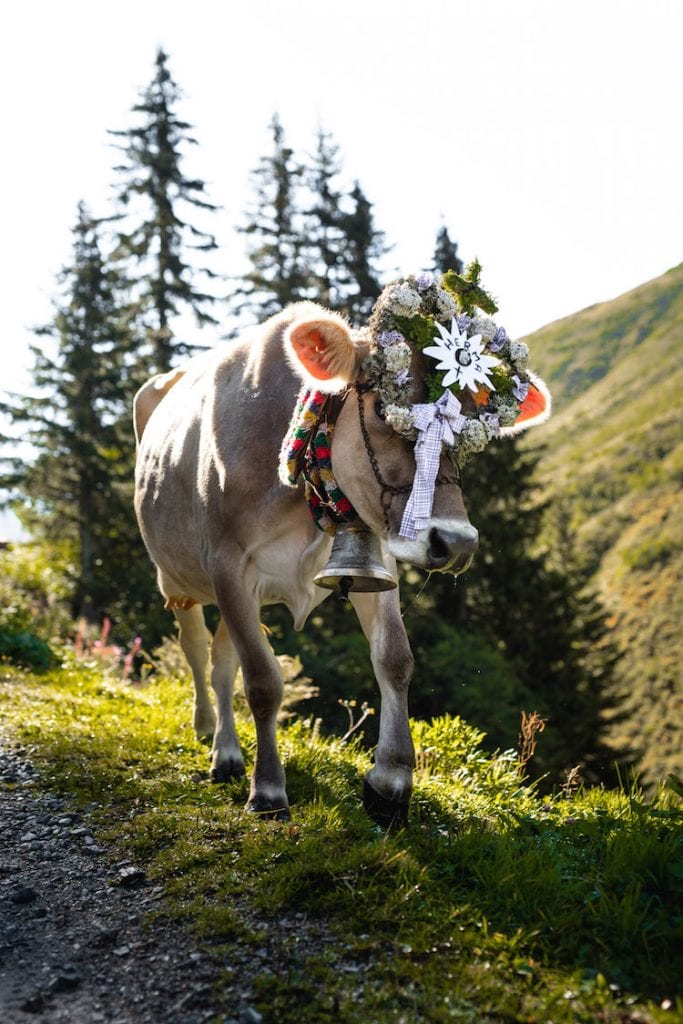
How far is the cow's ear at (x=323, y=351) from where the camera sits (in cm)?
407

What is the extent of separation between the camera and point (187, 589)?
629 cm

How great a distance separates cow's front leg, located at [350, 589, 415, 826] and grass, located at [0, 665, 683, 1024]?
17cm

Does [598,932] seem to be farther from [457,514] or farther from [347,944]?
[457,514]

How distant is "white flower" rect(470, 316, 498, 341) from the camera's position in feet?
14.0

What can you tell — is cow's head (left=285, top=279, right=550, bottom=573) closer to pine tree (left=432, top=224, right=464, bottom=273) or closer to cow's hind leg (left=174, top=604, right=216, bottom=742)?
cow's hind leg (left=174, top=604, right=216, bottom=742)

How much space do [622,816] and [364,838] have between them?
1.46m

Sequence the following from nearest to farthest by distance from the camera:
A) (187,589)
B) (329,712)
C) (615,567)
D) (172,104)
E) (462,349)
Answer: (462,349)
(187,589)
(329,712)
(172,104)
(615,567)

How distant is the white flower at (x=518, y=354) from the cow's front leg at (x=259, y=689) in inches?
72.7

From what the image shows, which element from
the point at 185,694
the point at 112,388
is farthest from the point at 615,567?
the point at 185,694

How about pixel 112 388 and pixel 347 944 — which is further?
pixel 112 388

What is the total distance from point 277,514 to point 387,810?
1570mm

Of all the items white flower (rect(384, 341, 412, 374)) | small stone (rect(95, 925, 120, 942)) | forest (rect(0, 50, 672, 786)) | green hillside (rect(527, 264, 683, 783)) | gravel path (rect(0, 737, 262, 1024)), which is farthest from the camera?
green hillside (rect(527, 264, 683, 783))

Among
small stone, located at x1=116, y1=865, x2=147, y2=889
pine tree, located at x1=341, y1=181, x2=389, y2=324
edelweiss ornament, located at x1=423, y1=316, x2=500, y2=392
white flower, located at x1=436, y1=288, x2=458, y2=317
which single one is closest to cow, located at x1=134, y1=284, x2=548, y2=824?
edelweiss ornament, located at x1=423, y1=316, x2=500, y2=392

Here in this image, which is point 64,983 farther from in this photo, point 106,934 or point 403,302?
point 403,302
